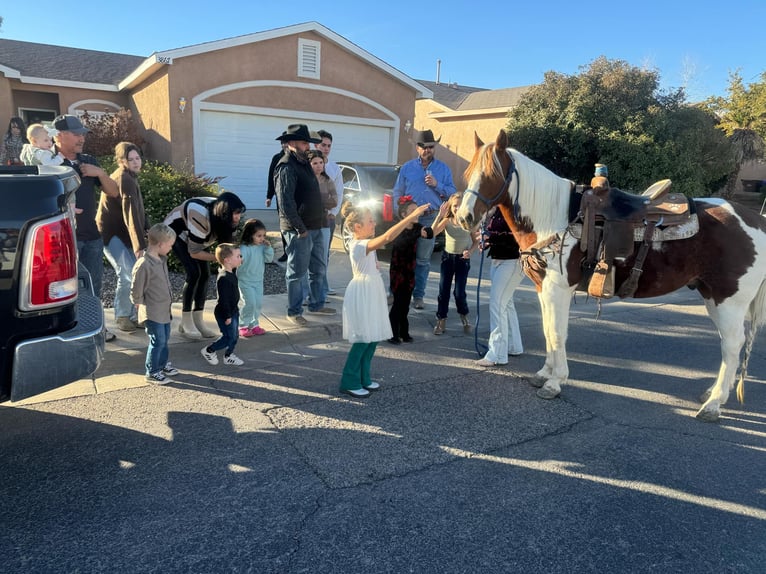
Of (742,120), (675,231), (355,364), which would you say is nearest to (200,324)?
(355,364)

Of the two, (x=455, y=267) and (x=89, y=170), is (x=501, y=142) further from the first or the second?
(x=89, y=170)

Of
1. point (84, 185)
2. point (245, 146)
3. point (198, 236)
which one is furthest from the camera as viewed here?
point (245, 146)

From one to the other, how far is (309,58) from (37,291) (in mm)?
14349

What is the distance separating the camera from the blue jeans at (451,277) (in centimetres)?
568

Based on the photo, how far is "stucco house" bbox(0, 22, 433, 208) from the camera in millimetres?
13750

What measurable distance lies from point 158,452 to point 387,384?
192cm

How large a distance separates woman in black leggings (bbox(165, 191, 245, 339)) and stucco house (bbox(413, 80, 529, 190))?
17.5 metres

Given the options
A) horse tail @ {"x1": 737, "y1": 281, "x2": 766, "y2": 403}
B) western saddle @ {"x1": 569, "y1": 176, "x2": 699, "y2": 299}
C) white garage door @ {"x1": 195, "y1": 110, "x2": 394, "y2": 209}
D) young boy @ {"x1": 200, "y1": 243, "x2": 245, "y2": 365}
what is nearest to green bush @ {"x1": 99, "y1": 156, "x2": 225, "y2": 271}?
young boy @ {"x1": 200, "y1": 243, "x2": 245, "y2": 365}

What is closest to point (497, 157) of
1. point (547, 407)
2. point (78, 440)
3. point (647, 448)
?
point (547, 407)

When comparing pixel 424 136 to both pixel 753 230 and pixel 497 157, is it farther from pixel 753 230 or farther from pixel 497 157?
→ pixel 753 230

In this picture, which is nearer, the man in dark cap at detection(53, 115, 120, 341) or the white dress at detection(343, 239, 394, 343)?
the white dress at detection(343, 239, 394, 343)

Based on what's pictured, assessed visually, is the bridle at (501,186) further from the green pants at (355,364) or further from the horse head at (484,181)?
the green pants at (355,364)

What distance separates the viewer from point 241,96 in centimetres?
1434

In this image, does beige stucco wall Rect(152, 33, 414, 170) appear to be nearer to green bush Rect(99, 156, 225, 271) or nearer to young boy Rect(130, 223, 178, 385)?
green bush Rect(99, 156, 225, 271)
